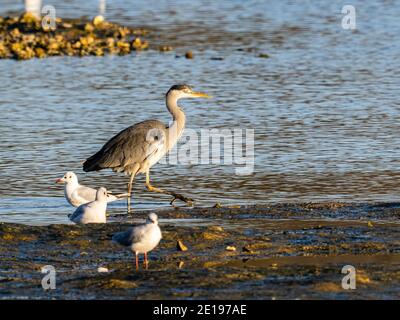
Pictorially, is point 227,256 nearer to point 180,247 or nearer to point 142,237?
point 180,247

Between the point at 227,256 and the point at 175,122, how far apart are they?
4.81m

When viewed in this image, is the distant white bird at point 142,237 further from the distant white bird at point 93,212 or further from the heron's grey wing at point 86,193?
the heron's grey wing at point 86,193

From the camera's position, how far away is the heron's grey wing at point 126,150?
15523 mm

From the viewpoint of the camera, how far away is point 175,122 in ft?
53.9

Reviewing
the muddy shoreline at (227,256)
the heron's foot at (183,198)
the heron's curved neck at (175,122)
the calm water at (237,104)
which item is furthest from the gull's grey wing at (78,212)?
the heron's curved neck at (175,122)

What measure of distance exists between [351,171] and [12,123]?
23.7ft

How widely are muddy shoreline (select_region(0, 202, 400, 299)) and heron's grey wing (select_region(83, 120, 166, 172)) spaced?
1295 millimetres

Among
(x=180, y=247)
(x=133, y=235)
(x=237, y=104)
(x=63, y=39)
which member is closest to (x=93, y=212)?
(x=180, y=247)

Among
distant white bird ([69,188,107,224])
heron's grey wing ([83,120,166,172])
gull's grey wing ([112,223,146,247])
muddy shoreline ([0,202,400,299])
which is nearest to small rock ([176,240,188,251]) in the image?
muddy shoreline ([0,202,400,299])

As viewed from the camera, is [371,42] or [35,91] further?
[371,42]

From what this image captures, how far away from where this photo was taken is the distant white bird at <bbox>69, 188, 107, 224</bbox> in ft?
44.0
